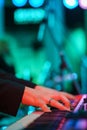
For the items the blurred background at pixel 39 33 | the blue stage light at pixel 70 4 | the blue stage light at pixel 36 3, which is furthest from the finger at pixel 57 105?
the blue stage light at pixel 36 3

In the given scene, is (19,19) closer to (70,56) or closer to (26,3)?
(26,3)

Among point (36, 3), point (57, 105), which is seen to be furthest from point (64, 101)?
point (36, 3)

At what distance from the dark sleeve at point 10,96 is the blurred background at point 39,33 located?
3675 mm

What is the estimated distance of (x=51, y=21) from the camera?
4.86m

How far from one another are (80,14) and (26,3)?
63cm

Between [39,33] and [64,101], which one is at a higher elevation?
[39,33]

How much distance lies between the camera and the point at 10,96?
98 cm

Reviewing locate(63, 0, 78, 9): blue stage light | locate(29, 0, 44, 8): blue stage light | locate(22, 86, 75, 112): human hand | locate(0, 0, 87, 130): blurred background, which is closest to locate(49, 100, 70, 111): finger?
locate(22, 86, 75, 112): human hand

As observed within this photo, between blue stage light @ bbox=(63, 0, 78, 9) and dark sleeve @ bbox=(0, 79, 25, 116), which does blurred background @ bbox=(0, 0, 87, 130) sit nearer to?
blue stage light @ bbox=(63, 0, 78, 9)

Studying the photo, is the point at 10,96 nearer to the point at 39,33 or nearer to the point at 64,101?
the point at 64,101

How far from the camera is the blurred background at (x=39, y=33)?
480 centimetres

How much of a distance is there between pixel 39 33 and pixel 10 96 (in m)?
3.93

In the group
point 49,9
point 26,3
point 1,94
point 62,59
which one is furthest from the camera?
point 26,3

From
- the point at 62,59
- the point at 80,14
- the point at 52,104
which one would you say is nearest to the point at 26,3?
the point at 80,14
